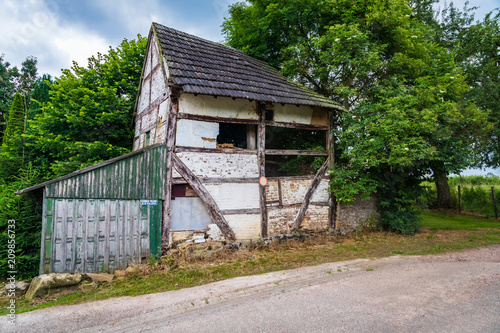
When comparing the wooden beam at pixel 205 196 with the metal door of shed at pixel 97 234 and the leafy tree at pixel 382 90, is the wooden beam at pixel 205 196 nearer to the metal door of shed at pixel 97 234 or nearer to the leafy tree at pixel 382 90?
the metal door of shed at pixel 97 234

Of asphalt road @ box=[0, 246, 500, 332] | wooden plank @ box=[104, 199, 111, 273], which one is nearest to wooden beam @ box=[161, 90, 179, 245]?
wooden plank @ box=[104, 199, 111, 273]

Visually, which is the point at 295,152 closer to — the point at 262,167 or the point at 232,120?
the point at 262,167

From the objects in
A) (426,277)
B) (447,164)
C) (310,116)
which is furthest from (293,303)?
(447,164)

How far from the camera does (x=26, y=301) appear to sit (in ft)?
16.9

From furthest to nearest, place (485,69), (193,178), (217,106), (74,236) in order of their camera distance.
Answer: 1. (485,69)
2. (217,106)
3. (193,178)
4. (74,236)

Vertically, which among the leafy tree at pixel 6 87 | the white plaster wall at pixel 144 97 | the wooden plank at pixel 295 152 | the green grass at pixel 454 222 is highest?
the leafy tree at pixel 6 87

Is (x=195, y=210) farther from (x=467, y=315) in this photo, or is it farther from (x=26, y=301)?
(x=467, y=315)

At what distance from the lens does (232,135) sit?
11.8 metres

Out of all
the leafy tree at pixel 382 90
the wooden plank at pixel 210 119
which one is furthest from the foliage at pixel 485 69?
the wooden plank at pixel 210 119

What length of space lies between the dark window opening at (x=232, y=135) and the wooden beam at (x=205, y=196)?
4.09m

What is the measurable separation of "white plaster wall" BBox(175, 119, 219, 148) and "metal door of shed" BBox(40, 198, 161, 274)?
6.43 ft

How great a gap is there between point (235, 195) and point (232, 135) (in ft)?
13.7

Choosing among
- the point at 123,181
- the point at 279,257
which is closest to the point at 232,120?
the point at 123,181

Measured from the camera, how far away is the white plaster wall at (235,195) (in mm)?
8000
